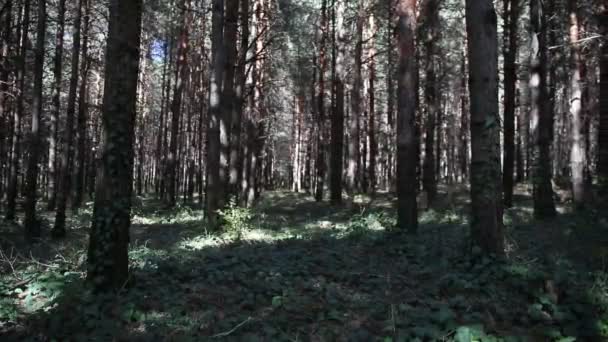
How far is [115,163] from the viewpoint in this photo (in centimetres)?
532

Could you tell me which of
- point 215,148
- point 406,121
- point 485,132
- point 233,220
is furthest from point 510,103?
point 233,220

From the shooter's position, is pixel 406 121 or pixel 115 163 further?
pixel 406 121

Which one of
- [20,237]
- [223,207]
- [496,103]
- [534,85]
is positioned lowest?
[20,237]

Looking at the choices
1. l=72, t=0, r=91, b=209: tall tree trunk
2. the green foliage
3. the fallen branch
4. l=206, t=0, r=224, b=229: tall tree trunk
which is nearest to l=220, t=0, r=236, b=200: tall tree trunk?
l=206, t=0, r=224, b=229: tall tree trunk

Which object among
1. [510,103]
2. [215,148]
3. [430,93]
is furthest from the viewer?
[430,93]

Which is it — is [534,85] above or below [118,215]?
→ above

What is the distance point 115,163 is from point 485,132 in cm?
506

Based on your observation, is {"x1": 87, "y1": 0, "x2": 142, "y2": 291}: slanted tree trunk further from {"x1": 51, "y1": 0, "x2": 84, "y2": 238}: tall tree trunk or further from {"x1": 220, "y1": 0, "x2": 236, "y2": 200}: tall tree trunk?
{"x1": 51, "y1": 0, "x2": 84, "y2": 238}: tall tree trunk

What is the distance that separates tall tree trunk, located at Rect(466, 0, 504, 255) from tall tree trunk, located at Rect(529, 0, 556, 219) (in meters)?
6.95

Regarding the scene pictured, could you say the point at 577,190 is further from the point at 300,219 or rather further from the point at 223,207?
the point at 223,207

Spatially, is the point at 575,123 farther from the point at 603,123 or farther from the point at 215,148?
the point at 215,148

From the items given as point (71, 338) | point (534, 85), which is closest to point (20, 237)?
point (71, 338)

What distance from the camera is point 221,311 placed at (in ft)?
16.4

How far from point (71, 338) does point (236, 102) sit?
43.8ft
